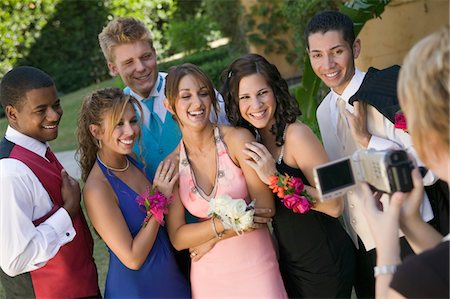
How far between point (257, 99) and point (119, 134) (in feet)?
2.57

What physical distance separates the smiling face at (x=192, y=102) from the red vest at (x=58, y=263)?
764 millimetres

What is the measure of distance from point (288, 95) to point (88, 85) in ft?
67.4

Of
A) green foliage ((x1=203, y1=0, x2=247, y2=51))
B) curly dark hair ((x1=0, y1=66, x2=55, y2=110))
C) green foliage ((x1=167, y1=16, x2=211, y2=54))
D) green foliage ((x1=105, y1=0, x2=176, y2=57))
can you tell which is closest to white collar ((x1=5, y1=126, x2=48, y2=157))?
curly dark hair ((x1=0, y1=66, x2=55, y2=110))

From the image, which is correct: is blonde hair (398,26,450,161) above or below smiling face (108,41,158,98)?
below

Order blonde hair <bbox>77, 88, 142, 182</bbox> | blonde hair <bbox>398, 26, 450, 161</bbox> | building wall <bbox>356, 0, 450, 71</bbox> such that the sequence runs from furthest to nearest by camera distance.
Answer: building wall <bbox>356, 0, 450, 71</bbox>, blonde hair <bbox>77, 88, 142, 182</bbox>, blonde hair <bbox>398, 26, 450, 161</bbox>

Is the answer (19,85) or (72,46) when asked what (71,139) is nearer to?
(72,46)

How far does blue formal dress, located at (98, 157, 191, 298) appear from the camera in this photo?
3.41 m

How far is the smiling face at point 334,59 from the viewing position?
360 centimetres

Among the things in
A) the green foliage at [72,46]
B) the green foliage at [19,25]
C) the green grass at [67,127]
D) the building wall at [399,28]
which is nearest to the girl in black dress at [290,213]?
the building wall at [399,28]

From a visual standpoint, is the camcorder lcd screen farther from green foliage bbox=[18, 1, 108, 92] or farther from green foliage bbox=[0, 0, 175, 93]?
green foliage bbox=[18, 1, 108, 92]

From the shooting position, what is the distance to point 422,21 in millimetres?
9180

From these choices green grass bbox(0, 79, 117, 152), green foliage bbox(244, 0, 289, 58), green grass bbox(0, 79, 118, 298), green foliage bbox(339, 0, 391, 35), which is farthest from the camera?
green foliage bbox(244, 0, 289, 58)

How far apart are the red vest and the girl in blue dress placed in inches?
5.5

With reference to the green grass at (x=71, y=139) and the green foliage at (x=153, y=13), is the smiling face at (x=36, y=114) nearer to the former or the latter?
the green grass at (x=71, y=139)
